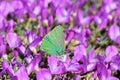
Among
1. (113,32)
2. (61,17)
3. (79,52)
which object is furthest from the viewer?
(61,17)

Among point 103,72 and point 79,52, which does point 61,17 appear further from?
point 103,72

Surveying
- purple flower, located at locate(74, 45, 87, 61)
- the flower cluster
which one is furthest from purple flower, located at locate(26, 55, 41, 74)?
purple flower, located at locate(74, 45, 87, 61)

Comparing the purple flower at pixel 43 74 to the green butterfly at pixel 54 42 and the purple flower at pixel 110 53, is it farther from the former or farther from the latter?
the purple flower at pixel 110 53

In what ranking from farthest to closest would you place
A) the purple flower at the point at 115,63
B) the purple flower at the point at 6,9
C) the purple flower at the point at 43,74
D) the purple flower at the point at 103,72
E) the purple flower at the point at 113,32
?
the purple flower at the point at 6,9 < the purple flower at the point at 113,32 < the purple flower at the point at 115,63 < the purple flower at the point at 103,72 < the purple flower at the point at 43,74

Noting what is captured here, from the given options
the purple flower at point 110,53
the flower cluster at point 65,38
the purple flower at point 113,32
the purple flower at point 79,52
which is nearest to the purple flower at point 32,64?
the flower cluster at point 65,38

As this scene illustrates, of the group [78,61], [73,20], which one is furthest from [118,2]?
[78,61]

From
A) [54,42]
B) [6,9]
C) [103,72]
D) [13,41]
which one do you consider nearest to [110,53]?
[103,72]

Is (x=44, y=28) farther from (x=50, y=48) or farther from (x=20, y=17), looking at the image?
(x=50, y=48)
